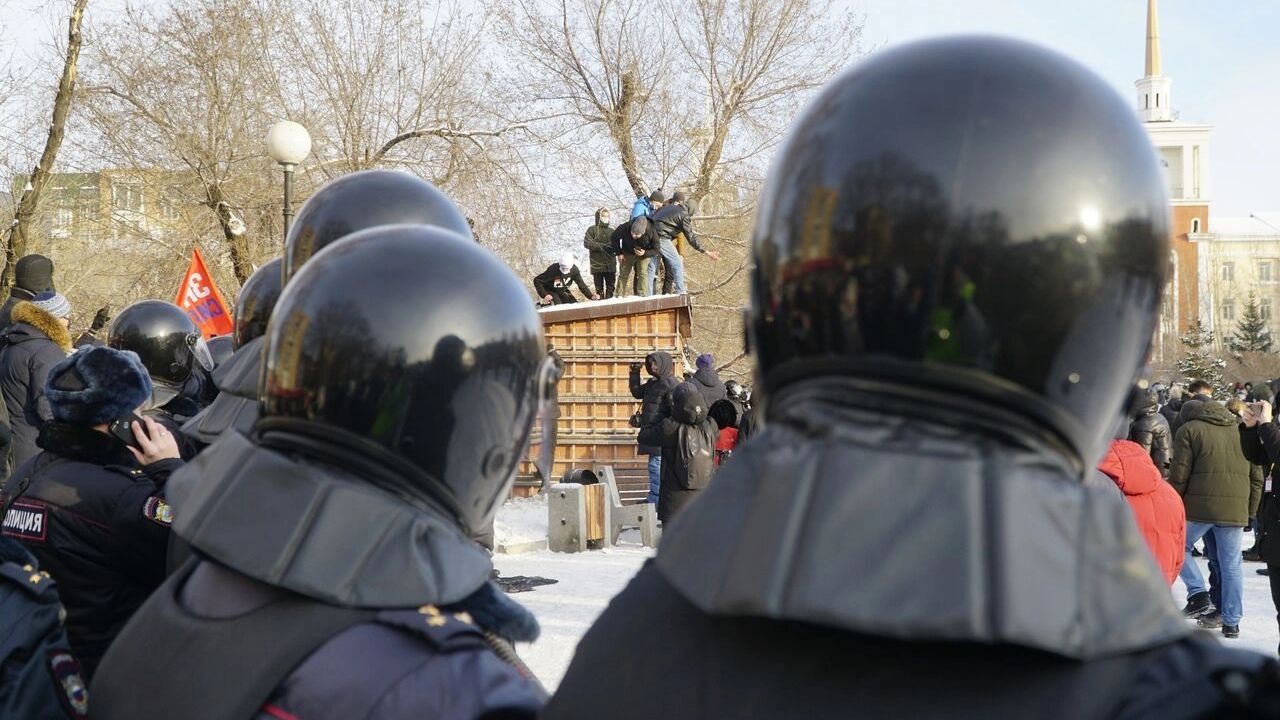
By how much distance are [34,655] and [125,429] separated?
163 centimetres

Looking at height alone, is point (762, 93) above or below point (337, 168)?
above

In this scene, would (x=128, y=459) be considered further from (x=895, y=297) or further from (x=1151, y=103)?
(x=1151, y=103)

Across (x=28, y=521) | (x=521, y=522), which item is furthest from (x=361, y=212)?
(x=521, y=522)

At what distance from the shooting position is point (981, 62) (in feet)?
4.03

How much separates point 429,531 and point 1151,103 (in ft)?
363

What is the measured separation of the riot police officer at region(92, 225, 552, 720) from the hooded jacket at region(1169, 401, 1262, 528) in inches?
337

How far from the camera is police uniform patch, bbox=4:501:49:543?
131 inches

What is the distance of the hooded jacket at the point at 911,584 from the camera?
0.98m

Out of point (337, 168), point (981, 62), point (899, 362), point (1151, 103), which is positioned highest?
point (1151, 103)

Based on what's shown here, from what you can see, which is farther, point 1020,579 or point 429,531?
point 429,531

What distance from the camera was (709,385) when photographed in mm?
11891

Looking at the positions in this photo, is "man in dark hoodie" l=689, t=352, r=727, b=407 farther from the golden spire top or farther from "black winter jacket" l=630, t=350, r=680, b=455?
the golden spire top

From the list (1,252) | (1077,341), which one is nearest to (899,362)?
(1077,341)

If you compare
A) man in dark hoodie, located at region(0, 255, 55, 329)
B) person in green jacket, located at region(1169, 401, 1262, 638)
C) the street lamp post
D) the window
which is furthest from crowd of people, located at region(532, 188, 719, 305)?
man in dark hoodie, located at region(0, 255, 55, 329)
